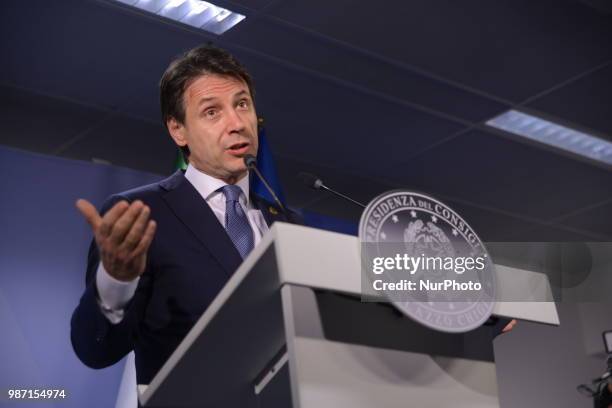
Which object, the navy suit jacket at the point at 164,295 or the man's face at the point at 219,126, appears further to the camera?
the man's face at the point at 219,126

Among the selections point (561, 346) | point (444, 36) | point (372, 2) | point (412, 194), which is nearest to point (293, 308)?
point (412, 194)

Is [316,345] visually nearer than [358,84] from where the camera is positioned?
Yes

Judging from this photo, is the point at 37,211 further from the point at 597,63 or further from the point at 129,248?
the point at 129,248

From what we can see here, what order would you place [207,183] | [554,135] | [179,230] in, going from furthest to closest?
[554,135] → [207,183] → [179,230]

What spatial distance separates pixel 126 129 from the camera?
4.42 metres

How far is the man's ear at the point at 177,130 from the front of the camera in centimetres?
193

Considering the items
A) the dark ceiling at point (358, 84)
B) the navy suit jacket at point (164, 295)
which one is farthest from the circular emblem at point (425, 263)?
the dark ceiling at point (358, 84)

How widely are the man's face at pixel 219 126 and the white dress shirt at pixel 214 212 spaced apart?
0.02 m

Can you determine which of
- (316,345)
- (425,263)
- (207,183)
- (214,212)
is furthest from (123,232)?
(207,183)

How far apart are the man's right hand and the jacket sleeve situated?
18 centimetres

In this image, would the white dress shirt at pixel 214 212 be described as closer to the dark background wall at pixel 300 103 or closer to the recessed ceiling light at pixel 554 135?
the dark background wall at pixel 300 103

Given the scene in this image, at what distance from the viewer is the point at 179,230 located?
1.53 meters

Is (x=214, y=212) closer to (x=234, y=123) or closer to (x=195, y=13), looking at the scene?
(x=234, y=123)

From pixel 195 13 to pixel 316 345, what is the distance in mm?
2800
